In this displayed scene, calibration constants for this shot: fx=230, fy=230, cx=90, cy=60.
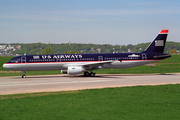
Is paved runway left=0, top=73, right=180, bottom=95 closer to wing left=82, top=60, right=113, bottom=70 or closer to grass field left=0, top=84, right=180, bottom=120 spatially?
wing left=82, top=60, right=113, bottom=70

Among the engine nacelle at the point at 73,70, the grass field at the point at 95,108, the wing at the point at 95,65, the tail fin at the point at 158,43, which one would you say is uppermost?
the tail fin at the point at 158,43

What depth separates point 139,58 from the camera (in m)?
43.7

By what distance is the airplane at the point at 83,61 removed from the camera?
131 feet

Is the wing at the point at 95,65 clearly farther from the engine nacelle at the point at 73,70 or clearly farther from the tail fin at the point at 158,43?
the tail fin at the point at 158,43

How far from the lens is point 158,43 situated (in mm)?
44938

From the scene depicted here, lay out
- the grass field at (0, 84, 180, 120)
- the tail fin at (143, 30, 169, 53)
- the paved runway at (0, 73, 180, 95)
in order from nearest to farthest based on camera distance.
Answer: the grass field at (0, 84, 180, 120)
the paved runway at (0, 73, 180, 95)
the tail fin at (143, 30, 169, 53)

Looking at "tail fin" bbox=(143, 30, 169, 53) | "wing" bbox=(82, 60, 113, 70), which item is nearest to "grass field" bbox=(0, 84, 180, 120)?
"wing" bbox=(82, 60, 113, 70)

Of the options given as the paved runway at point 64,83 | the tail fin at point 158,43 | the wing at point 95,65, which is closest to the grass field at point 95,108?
the paved runway at point 64,83

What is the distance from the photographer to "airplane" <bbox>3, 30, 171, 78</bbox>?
40028 mm

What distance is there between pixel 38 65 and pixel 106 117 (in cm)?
2888

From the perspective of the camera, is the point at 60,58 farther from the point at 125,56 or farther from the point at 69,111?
the point at 69,111

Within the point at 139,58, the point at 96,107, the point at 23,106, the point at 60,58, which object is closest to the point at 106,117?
the point at 96,107

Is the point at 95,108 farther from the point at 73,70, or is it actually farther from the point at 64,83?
the point at 73,70

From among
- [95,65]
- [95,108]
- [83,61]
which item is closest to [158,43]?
[95,65]
